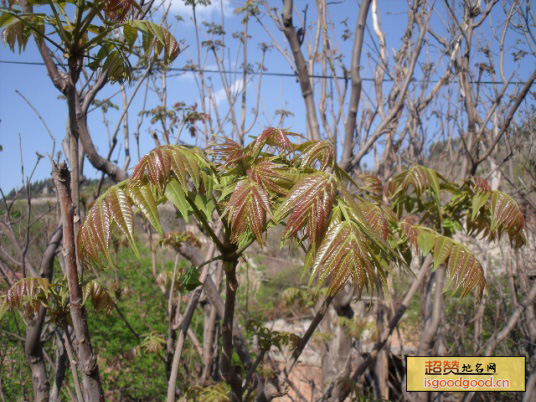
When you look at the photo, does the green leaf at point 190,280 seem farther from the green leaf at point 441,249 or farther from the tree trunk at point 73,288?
the green leaf at point 441,249

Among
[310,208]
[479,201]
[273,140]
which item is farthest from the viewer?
[479,201]

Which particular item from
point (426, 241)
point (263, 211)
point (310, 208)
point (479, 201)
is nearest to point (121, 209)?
point (263, 211)

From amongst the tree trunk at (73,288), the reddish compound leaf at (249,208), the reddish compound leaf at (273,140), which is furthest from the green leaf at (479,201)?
the tree trunk at (73,288)

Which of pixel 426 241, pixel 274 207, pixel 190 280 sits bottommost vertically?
pixel 190 280

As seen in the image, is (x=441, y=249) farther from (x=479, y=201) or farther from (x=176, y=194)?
(x=176, y=194)

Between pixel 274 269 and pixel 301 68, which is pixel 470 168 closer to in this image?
pixel 301 68

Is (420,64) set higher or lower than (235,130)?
higher

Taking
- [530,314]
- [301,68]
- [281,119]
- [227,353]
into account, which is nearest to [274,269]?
[281,119]

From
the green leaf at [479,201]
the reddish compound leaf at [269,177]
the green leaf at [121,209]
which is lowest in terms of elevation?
the green leaf at [479,201]

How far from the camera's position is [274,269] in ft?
37.9

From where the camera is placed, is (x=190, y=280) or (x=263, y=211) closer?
(x=263, y=211)

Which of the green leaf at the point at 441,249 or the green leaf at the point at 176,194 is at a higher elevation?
the green leaf at the point at 176,194

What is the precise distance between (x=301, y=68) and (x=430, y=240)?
1334 millimetres

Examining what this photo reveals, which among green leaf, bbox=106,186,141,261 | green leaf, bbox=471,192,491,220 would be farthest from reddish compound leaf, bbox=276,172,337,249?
green leaf, bbox=471,192,491,220
